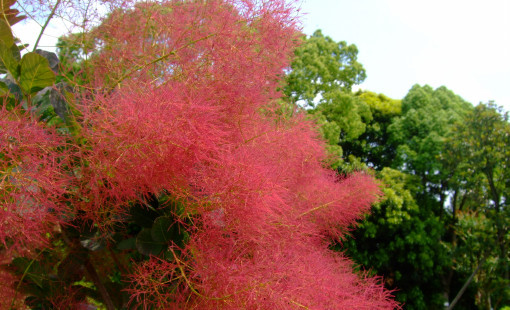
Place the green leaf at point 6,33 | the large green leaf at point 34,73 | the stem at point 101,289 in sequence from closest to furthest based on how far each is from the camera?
the large green leaf at point 34,73 < the green leaf at point 6,33 < the stem at point 101,289

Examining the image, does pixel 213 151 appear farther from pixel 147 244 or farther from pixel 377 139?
pixel 377 139

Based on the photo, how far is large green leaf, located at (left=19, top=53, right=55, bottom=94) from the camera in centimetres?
166

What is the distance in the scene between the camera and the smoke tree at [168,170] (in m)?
1.51

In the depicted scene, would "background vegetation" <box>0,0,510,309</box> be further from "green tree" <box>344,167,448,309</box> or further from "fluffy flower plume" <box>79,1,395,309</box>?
A: "green tree" <box>344,167,448,309</box>

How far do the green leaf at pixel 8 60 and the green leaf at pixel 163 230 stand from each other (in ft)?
3.03

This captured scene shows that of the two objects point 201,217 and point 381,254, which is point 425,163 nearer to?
point 381,254

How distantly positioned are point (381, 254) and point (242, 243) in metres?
7.25

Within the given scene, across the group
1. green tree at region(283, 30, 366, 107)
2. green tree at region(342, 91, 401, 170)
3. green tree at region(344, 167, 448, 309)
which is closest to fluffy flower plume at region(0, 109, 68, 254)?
green tree at region(283, 30, 366, 107)

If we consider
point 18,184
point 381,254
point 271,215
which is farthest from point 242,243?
point 381,254

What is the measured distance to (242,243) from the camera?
1.62 m

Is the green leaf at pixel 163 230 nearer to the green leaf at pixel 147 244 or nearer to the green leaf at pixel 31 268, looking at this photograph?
the green leaf at pixel 147 244

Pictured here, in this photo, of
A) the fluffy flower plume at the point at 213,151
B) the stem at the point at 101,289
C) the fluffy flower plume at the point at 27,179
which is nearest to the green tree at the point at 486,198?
the fluffy flower plume at the point at 213,151

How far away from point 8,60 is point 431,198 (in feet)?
34.1

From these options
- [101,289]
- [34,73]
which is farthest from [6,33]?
[101,289]
